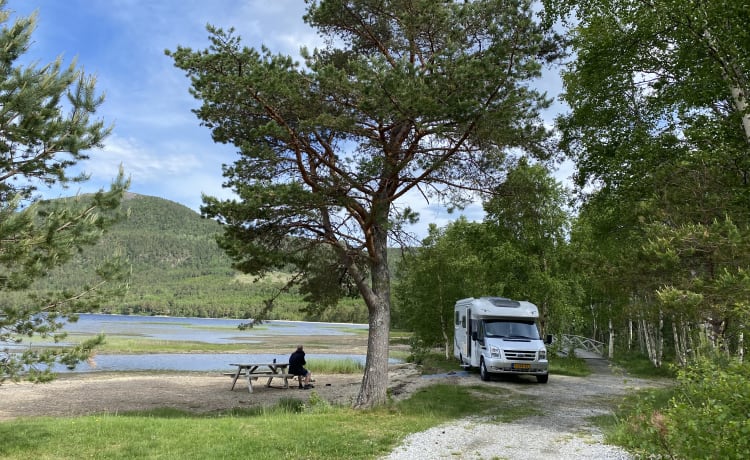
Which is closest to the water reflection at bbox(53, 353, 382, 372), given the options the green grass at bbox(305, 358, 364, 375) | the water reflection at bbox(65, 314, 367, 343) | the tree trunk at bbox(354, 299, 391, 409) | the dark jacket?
the green grass at bbox(305, 358, 364, 375)

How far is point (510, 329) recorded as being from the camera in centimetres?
1623

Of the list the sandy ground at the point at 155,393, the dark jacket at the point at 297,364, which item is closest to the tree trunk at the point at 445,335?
the sandy ground at the point at 155,393

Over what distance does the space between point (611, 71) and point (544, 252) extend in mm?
13213

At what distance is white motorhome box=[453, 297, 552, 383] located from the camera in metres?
15.3

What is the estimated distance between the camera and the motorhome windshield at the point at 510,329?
1609cm

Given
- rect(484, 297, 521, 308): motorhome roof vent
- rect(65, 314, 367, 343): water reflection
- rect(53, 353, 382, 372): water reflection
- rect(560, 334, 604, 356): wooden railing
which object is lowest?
rect(65, 314, 367, 343): water reflection

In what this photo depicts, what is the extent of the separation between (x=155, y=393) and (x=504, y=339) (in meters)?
10.7

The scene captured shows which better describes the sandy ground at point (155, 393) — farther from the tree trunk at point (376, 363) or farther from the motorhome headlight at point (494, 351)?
the motorhome headlight at point (494, 351)

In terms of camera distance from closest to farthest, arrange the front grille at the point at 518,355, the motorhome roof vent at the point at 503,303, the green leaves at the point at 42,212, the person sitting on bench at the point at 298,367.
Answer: the green leaves at the point at 42,212 → the front grille at the point at 518,355 → the person sitting on bench at the point at 298,367 → the motorhome roof vent at the point at 503,303

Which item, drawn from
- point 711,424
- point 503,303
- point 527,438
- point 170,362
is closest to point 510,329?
point 503,303

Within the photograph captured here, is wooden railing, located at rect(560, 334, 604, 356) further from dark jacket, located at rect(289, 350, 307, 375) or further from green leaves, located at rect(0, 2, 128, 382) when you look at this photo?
green leaves, located at rect(0, 2, 128, 382)

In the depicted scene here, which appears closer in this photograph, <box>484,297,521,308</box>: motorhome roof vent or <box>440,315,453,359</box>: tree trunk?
<box>484,297,521,308</box>: motorhome roof vent

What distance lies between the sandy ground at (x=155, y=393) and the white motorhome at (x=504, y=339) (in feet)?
7.38

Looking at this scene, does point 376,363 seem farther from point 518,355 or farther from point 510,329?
point 510,329
